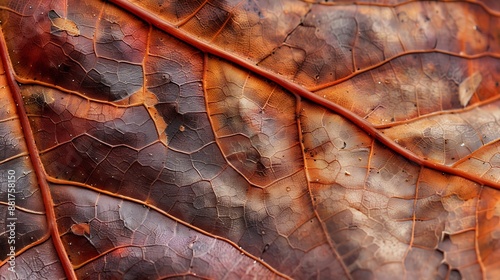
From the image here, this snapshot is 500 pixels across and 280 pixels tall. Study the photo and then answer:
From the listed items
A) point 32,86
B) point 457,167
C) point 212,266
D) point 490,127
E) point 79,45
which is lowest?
point 212,266

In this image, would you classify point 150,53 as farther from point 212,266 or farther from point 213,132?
point 212,266

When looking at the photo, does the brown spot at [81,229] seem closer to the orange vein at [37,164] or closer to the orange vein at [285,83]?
the orange vein at [37,164]

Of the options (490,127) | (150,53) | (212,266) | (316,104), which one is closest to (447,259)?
(490,127)

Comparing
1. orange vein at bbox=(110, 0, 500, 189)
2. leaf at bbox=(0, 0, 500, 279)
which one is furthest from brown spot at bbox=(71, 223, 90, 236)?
orange vein at bbox=(110, 0, 500, 189)

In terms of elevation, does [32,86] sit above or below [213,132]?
above

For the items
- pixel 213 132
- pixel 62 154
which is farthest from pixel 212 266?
pixel 62 154

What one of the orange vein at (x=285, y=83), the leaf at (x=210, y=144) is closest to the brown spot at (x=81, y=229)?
the leaf at (x=210, y=144)

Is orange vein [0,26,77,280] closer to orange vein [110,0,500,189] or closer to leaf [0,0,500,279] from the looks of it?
leaf [0,0,500,279]

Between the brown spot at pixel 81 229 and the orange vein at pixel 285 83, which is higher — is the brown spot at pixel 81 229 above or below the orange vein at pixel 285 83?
below
